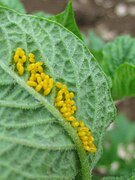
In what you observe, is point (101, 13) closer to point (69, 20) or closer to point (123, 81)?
point (123, 81)

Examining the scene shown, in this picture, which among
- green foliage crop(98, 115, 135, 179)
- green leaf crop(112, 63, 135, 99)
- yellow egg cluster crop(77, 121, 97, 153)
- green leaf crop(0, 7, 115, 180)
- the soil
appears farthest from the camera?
the soil

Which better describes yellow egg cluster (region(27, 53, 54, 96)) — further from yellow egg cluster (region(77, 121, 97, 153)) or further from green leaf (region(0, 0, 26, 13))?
green leaf (region(0, 0, 26, 13))

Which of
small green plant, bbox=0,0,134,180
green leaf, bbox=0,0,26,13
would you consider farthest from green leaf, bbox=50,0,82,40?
green leaf, bbox=0,0,26,13

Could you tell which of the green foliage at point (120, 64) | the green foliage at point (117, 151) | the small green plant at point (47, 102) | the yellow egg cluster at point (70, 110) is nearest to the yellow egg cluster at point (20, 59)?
the small green plant at point (47, 102)

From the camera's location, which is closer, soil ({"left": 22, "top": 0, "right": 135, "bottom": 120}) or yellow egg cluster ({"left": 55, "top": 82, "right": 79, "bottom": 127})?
yellow egg cluster ({"left": 55, "top": 82, "right": 79, "bottom": 127})

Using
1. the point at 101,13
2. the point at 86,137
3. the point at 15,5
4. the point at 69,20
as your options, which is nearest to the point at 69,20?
the point at 69,20

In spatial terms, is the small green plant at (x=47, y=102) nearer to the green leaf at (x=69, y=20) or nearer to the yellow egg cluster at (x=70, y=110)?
the yellow egg cluster at (x=70, y=110)
